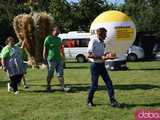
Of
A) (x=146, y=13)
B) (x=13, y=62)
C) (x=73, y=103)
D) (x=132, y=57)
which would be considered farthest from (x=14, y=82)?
(x=146, y=13)

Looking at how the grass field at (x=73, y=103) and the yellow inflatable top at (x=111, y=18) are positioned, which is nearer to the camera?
the grass field at (x=73, y=103)

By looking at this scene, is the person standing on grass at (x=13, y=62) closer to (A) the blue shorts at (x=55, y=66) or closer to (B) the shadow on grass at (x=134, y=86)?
(A) the blue shorts at (x=55, y=66)

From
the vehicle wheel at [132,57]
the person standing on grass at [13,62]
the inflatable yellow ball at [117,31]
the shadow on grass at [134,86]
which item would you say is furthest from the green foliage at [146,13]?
the person standing on grass at [13,62]

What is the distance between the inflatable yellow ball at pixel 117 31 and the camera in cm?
2100

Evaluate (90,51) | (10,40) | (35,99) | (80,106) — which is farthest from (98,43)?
(10,40)

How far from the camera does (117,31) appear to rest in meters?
21.2

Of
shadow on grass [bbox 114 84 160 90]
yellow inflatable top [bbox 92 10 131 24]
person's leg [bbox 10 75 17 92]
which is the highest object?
yellow inflatable top [bbox 92 10 131 24]

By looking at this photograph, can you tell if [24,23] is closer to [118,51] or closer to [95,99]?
[118,51]

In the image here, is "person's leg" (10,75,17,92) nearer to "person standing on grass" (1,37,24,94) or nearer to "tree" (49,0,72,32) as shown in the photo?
"person standing on grass" (1,37,24,94)

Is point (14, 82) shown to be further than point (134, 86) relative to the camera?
No

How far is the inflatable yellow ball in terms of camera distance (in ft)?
68.9

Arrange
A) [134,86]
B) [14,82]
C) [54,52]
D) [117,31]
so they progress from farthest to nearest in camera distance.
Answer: [117,31] → [134,86] → [14,82] → [54,52]

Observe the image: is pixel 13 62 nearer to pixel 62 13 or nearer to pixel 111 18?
pixel 111 18

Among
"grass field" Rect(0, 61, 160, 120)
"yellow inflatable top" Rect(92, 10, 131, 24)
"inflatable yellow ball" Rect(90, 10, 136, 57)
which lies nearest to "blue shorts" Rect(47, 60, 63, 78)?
"grass field" Rect(0, 61, 160, 120)
